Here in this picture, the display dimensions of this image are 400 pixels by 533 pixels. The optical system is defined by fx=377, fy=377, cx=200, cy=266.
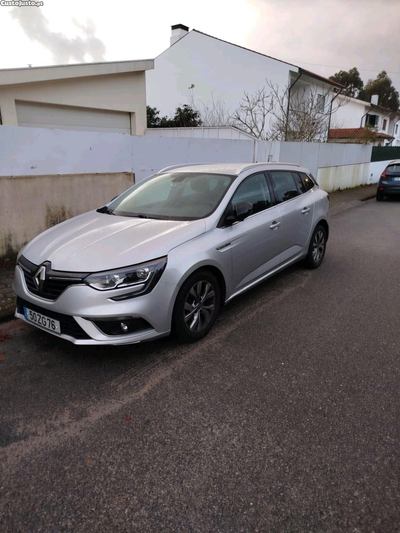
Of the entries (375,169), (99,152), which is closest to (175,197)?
(99,152)

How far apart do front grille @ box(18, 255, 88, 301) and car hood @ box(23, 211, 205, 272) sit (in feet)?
0.15

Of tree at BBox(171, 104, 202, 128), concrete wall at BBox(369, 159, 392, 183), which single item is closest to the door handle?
tree at BBox(171, 104, 202, 128)

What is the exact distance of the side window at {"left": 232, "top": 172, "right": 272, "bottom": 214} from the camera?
13.5ft

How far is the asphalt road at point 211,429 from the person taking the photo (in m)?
1.96

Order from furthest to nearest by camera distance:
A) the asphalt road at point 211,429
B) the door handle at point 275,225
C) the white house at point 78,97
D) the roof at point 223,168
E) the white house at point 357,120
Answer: the white house at point 357,120 < the white house at point 78,97 < the door handle at point 275,225 < the roof at point 223,168 < the asphalt road at point 211,429

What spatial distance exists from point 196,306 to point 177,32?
1026 inches

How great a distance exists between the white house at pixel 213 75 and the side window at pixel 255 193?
64.2 feet

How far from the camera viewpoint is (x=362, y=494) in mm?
2043

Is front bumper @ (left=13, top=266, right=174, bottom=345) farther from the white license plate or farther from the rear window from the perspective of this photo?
the rear window

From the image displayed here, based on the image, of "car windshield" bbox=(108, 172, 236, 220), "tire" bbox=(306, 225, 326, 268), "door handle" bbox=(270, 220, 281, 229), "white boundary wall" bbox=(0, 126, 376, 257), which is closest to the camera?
"car windshield" bbox=(108, 172, 236, 220)

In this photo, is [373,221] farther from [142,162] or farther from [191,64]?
[191,64]

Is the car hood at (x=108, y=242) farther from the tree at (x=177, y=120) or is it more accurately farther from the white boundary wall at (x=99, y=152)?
the tree at (x=177, y=120)

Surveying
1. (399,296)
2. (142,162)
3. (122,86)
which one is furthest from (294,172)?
(122,86)

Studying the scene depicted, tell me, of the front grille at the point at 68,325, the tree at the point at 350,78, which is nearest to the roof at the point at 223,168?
the front grille at the point at 68,325
